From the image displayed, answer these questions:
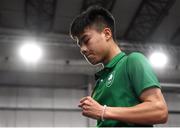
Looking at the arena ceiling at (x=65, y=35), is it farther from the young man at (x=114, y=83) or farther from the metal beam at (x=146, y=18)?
the young man at (x=114, y=83)

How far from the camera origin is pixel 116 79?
1.29m

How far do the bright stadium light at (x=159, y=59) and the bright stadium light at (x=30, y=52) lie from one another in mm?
2865

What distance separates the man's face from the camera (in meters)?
1.37

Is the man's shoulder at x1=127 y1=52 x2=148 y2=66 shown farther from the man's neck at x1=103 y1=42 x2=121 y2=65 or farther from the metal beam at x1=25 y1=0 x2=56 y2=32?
the metal beam at x1=25 y1=0 x2=56 y2=32

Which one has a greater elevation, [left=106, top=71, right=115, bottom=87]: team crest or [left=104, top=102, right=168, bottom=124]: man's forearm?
[left=106, top=71, right=115, bottom=87]: team crest

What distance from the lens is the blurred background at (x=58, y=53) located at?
8.77m

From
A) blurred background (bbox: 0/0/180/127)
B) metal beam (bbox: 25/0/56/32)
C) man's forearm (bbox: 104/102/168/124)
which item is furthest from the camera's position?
blurred background (bbox: 0/0/180/127)

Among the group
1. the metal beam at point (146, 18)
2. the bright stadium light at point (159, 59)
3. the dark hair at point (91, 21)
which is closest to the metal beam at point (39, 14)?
the metal beam at point (146, 18)

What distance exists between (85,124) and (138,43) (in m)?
2.54

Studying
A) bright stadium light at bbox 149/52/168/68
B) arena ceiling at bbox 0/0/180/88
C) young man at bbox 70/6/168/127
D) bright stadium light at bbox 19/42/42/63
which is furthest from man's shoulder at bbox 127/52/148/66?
bright stadium light at bbox 149/52/168/68

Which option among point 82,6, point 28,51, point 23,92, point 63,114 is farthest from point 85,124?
point 82,6

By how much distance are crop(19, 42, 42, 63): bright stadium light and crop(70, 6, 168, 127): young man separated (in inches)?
295

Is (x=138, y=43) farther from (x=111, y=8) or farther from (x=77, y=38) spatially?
(x=77, y=38)

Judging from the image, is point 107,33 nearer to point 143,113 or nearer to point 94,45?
point 94,45
